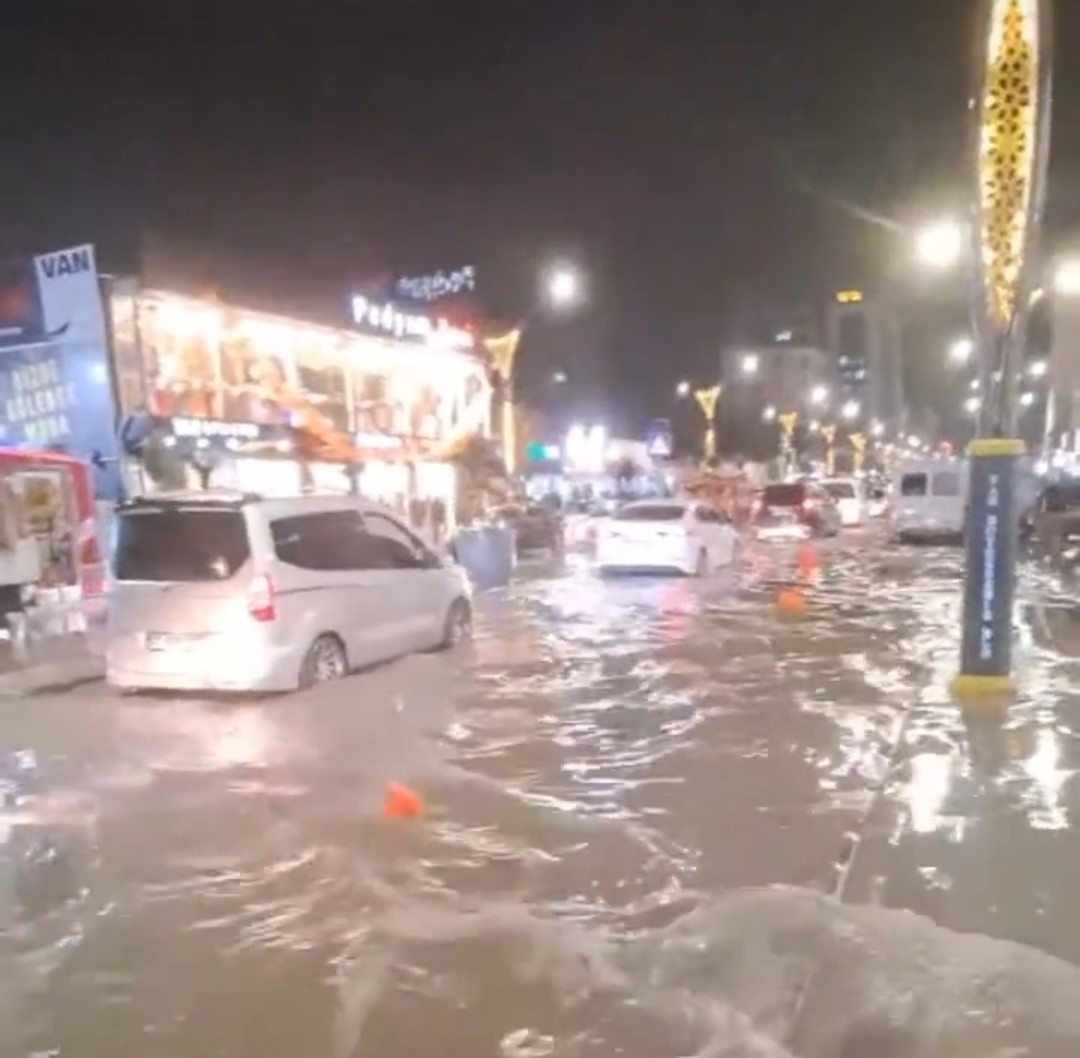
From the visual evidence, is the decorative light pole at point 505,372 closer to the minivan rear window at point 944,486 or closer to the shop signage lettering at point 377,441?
the shop signage lettering at point 377,441

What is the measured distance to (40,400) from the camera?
25094 mm

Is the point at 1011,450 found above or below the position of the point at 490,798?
above

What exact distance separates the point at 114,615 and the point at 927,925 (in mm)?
8085

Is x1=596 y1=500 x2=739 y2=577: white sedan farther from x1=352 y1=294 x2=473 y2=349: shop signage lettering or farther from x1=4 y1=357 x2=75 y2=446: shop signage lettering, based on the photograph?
x1=352 y1=294 x2=473 y2=349: shop signage lettering

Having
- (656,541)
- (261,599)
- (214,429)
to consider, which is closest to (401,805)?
(261,599)

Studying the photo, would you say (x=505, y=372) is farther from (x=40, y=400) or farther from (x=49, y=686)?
(x=49, y=686)

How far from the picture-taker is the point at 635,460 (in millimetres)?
66812

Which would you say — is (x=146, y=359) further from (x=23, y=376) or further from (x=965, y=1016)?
(x=965, y=1016)

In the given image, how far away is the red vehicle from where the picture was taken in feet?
56.2

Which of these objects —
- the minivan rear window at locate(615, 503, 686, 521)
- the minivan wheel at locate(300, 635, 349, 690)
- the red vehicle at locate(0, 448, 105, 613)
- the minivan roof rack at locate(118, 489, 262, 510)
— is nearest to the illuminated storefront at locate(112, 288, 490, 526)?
the red vehicle at locate(0, 448, 105, 613)

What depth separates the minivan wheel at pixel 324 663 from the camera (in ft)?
39.0

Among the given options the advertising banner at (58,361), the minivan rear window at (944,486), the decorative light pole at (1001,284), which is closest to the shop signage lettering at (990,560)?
the decorative light pole at (1001,284)

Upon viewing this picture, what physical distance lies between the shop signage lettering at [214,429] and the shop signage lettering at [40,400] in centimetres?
196

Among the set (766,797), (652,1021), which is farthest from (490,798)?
(652,1021)
